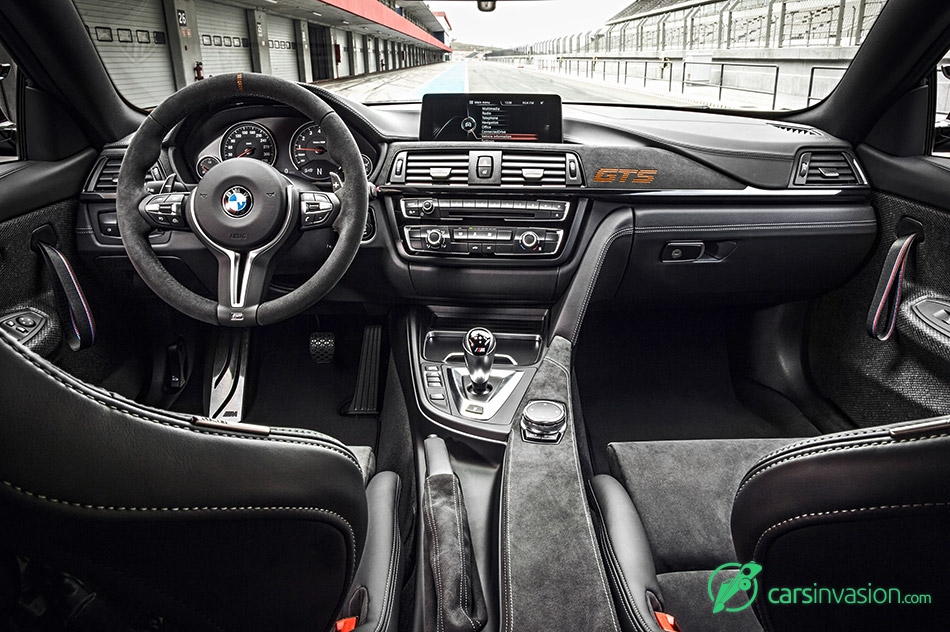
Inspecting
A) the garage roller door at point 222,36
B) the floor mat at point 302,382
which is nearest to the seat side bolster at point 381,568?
the floor mat at point 302,382

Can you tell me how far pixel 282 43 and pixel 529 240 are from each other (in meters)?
14.7

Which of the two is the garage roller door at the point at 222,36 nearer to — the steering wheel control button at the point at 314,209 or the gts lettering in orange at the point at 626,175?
the gts lettering in orange at the point at 626,175

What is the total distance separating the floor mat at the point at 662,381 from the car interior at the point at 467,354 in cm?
2

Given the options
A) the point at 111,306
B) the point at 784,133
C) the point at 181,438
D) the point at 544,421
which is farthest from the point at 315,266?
the point at 784,133

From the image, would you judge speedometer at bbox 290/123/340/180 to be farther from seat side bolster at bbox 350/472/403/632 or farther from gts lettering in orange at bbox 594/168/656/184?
seat side bolster at bbox 350/472/403/632

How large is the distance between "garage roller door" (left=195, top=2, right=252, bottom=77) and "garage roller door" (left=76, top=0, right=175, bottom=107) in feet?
4.12

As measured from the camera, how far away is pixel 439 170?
7.64 ft

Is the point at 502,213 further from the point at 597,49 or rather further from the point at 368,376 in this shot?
the point at 597,49

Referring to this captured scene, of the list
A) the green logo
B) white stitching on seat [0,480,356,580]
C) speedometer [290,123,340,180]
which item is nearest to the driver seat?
white stitching on seat [0,480,356,580]

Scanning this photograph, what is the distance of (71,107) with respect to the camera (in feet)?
7.64

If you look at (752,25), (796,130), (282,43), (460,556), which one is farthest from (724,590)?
(282,43)

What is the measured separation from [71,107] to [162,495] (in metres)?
2.29

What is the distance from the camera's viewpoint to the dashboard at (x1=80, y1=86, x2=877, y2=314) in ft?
7.56

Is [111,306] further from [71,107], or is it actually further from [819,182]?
[819,182]
